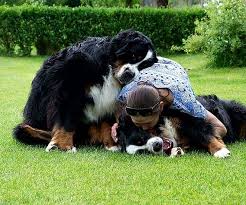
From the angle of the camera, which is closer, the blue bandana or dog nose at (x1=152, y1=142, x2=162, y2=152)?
dog nose at (x1=152, y1=142, x2=162, y2=152)

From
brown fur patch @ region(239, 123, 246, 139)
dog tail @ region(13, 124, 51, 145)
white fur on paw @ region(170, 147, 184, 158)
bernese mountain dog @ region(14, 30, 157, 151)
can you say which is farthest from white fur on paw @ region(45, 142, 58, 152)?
brown fur patch @ region(239, 123, 246, 139)

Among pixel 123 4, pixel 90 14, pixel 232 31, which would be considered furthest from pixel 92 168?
pixel 123 4

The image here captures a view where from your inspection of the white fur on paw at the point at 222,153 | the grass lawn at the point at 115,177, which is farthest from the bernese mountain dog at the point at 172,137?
the grass lawn at the point at 115,177

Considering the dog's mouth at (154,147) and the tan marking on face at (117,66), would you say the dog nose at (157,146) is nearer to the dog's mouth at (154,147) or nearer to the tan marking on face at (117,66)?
the dog's mouth at (154,147)

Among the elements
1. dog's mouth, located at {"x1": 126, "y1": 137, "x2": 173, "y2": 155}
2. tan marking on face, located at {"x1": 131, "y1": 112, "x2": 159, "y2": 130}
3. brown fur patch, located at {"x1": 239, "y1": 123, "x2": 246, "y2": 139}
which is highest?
tan marking on face, located at {"x1": 131, "y1": 112, "x2": 159, "y2": 130}

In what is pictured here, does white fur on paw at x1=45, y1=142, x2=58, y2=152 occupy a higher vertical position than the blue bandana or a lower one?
lower

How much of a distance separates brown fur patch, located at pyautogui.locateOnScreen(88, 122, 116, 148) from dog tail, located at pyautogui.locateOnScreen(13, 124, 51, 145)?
478 millimetres

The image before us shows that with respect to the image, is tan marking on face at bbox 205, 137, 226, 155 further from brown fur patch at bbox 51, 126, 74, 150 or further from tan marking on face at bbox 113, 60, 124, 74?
brown fur patch at bbox 51, 126, 74, 150

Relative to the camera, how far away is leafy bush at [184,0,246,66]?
16.6m

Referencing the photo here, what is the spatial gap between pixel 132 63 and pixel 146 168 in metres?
1.25

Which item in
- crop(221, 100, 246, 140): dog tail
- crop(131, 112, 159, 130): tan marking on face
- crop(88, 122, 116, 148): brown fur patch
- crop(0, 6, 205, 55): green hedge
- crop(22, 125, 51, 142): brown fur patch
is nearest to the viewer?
crop(131, 112, 159, 130): tan marking on face

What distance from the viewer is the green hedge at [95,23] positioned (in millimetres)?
24125

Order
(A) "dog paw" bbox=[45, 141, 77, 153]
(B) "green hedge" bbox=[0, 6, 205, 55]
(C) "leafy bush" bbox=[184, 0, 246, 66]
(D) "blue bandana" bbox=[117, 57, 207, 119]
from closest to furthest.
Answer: (D) "blue bandana" bbox=[117, 57, 207, 119] < (A) "dog paw" bbox=[45, 141, 77, 153] < (C) "leafy bush" bbox=[184, 0, 246, 66] < (B) "green hedge" bbox=[0, 6, 205, 55]

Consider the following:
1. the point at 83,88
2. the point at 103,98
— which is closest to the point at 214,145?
the point at 103,98
